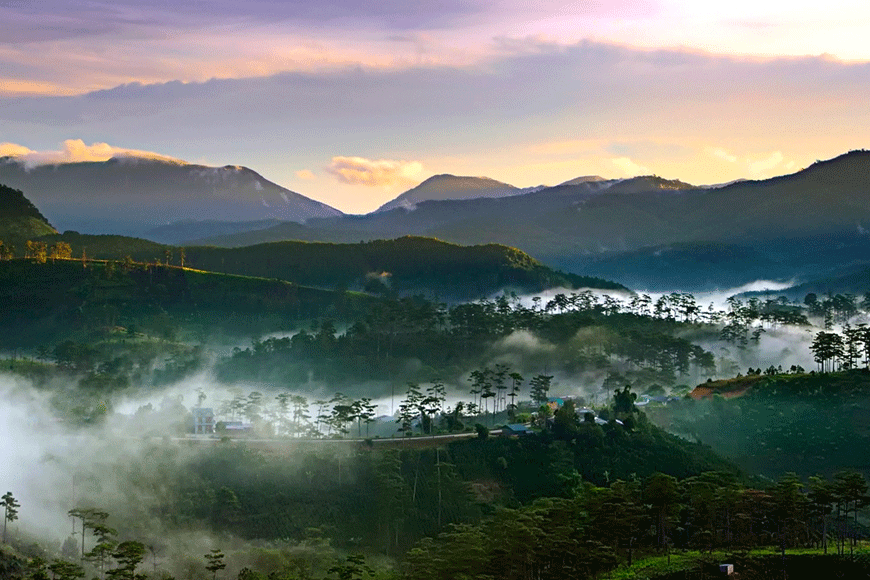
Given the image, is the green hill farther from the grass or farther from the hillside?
the grass

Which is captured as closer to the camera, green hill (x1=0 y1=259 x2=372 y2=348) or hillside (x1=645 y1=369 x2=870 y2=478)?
hillside (x1=645 y1=369 x2=870 y2=478)

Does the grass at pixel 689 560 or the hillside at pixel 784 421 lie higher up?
the hillside at pixel 784 421

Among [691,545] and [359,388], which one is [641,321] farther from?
[691,545]

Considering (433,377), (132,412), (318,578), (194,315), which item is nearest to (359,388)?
(433,377)

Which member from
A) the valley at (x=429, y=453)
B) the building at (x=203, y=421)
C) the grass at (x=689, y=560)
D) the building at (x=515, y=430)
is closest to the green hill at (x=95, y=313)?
the valley at (x=429, y=453)

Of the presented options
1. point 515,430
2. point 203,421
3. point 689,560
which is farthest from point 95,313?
point 689,560

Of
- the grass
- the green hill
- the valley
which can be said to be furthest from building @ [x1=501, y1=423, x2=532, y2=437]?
the green hill

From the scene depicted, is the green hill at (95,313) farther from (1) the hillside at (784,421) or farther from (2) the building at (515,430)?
(1) the hillside at (784,421)

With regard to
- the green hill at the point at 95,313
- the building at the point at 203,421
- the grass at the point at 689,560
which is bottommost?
the grass at the point at 689,560

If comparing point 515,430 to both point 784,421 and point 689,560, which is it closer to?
point 784,421
